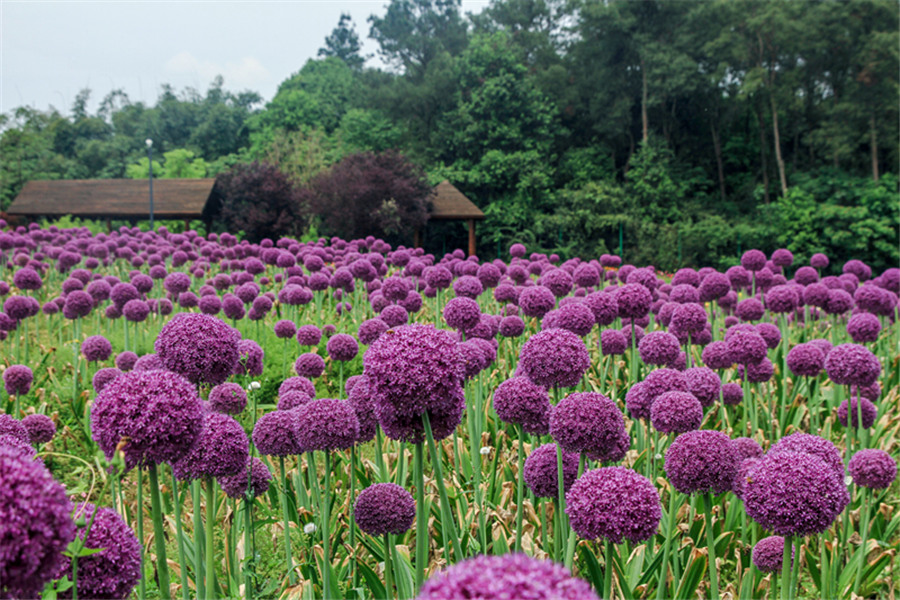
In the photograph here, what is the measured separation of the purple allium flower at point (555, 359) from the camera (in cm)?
310

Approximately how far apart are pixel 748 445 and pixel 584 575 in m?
1.24

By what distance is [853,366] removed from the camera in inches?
171

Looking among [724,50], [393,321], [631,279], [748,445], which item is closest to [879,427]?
[631,279]

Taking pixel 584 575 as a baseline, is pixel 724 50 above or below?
above

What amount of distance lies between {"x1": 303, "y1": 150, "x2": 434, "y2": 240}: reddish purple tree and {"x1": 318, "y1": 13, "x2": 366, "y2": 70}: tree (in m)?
56.0

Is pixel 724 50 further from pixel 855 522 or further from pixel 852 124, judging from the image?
pixel 855 522

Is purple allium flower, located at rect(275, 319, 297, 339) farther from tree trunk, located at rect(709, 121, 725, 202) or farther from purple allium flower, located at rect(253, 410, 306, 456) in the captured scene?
tree trunk, located at rect(709, 121, 725, 202)

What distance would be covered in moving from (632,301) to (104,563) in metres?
4.07

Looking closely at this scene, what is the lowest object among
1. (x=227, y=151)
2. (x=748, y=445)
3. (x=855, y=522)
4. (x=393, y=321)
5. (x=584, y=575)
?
(x=855, y=522)

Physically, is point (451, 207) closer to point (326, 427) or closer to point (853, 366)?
point (853, 366)

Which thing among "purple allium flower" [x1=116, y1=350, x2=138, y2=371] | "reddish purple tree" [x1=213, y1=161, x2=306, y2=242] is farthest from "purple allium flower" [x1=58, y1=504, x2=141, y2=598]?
"reddish purple tree" [x1=213, y1=161, x2=306, y2=242]

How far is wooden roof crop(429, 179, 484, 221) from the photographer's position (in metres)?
33.9

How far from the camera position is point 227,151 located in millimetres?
57844

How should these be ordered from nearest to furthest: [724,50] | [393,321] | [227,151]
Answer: [393,321] → [724,50] → [227,151]
